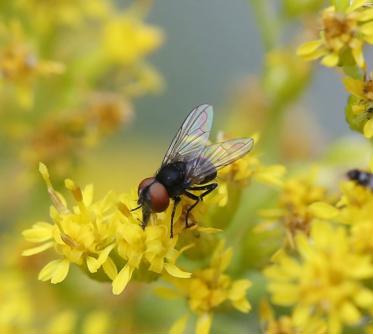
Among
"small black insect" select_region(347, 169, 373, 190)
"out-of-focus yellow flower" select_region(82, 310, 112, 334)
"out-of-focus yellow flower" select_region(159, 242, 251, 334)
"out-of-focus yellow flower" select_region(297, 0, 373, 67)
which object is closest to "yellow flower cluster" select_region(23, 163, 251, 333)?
"out-of-focus yellow flower" select_region(159, 242, 251, 334)

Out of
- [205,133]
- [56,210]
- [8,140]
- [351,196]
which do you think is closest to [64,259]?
[56,210]

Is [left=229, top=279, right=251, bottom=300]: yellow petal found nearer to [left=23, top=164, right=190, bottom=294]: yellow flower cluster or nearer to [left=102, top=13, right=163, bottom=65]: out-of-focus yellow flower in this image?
[left=23, top=164, right=190, bottom=294]: yellow flower cluster

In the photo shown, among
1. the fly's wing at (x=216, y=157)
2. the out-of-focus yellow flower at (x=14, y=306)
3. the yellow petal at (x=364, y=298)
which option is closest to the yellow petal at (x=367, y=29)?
the fly's wing at (x=216, y=157)

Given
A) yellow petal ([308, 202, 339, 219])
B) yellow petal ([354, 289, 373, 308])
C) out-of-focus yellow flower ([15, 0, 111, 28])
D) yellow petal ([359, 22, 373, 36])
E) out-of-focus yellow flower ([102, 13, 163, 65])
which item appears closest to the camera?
yellow petal ([354, 289, 373, 308])

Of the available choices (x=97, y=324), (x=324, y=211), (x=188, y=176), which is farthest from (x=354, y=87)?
(x=97, y=324)

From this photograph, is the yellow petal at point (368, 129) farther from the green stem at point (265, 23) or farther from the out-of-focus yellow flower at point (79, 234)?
the green stem at point (265, 23)

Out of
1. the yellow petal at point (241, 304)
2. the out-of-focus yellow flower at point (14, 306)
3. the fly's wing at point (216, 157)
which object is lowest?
the out-of-focus yellow flower at point (14, 306)

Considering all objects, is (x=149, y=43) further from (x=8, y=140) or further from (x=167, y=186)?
(x=167, y=186)
